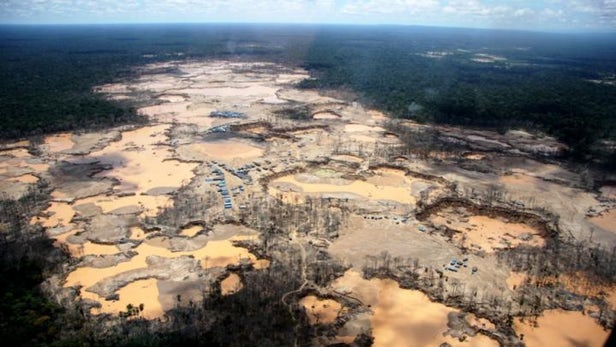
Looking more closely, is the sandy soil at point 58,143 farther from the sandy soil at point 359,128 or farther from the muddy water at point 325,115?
the sandy soil at point 359,128

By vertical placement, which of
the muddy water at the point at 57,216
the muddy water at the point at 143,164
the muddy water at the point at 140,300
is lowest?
the muddy water at the point at 140,300

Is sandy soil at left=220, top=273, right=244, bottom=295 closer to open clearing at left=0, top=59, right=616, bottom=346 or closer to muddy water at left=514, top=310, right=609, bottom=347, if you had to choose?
open clearing at left=0, top=59, right=616, bottom=346

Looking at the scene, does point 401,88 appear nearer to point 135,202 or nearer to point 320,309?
point 135,202

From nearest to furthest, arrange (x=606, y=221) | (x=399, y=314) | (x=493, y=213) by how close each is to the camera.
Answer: (x=399, y=314), (x=606, y=221), (x=493, y=213)

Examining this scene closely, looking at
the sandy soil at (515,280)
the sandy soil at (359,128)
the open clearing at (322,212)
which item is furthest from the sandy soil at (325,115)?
the sandy soil at (515,280)

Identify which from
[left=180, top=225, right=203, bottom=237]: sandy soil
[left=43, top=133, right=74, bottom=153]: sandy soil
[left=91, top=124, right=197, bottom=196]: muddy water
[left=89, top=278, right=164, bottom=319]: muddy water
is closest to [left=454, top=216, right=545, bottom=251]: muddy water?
[left=180, top=225, right=203, bottom=237]: sandy soil

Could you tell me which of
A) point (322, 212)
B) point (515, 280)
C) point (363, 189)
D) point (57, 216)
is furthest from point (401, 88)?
→ point (57, 216)

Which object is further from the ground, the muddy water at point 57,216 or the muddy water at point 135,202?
the muddy water at point 135,202
